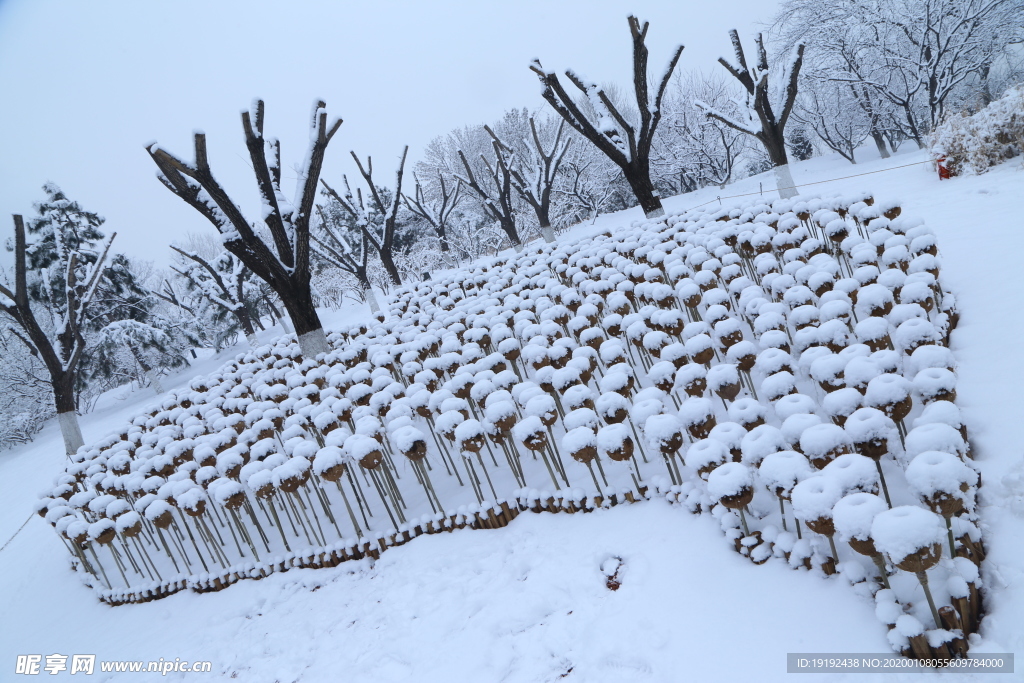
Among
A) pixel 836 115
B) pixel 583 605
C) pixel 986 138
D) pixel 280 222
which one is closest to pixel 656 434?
pixel 583 605

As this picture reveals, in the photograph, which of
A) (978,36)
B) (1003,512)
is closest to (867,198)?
(1003,512)

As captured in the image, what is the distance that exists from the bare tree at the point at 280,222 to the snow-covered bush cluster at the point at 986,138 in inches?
510

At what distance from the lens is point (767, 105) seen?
45.1 ft

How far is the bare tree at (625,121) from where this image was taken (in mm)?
12836

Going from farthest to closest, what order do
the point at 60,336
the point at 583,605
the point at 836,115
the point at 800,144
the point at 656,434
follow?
the point at 800,144, the point at 836,115, the point at 60,336, the point at 656,434, the point at 583,605

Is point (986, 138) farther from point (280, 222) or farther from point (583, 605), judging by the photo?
point (280, 222)

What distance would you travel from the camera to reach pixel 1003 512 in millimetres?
2643

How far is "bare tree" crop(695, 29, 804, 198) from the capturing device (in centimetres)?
1329

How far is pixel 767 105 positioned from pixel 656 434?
13379 millimetres

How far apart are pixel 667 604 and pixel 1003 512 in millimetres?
1704

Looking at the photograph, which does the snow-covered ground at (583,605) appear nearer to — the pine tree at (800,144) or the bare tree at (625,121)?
the bare tree at (625,121)

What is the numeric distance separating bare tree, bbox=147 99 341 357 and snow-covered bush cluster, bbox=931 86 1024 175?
1295cm

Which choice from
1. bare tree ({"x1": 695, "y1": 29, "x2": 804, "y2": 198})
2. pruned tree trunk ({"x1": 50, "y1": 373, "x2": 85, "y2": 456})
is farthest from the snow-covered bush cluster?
pruned tree trunk ({"x1": 50, "y1": 373, "x2": 85, "y2": 456})

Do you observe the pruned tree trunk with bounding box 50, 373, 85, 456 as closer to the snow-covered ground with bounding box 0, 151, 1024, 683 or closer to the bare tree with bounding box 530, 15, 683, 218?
the snow-covered ground with bounding box 0, 151, 1024, 683
